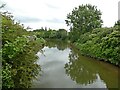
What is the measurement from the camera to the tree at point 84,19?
5148 cm

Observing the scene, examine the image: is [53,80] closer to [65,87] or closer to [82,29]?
[65,87]

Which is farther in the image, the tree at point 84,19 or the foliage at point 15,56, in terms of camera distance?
the tree at point 84,19

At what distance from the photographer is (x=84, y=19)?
52.1 meters

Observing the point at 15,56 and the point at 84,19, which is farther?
the point at 84,19

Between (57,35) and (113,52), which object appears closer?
(113,52)

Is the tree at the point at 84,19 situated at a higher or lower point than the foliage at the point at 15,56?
higher

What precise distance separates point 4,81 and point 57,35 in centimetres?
7932

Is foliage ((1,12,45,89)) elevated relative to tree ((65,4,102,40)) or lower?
lower

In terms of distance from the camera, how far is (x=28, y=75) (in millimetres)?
10148

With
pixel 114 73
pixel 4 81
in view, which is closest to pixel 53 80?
pixel 114 73

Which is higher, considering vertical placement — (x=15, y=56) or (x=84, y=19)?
(x=84, y=19)

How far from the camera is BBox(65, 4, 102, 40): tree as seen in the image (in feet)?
169

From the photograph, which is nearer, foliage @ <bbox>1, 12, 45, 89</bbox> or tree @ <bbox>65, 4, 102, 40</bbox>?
foliage @ <bbox>1, 12, 45, 89</bbox>

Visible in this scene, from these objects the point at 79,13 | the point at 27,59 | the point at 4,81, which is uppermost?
the point at 79,13
